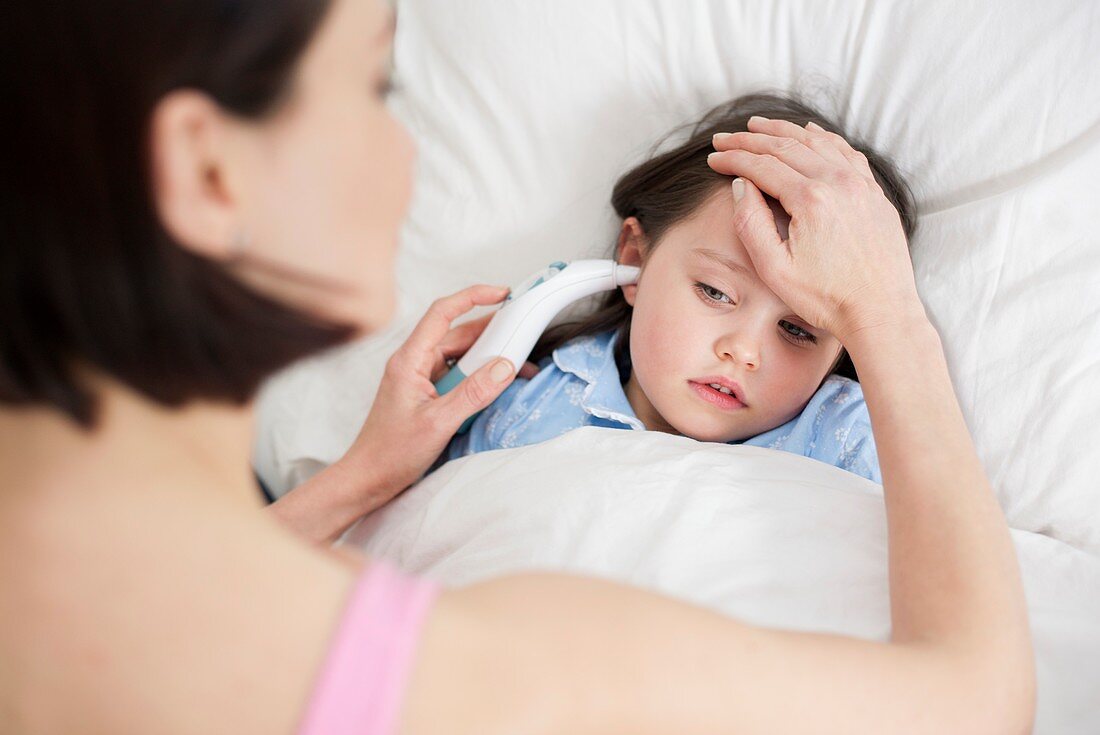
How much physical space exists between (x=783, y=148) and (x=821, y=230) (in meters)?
0.15

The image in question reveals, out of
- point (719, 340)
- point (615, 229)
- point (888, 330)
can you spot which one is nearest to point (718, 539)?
point (888, 330)

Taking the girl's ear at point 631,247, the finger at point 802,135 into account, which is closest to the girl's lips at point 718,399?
the girl's ear at point 631,247

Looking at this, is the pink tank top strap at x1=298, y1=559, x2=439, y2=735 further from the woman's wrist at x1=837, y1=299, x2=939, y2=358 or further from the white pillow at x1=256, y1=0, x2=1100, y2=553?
the woman's wrist at x1=837, y1=299, x2=939, y2=358

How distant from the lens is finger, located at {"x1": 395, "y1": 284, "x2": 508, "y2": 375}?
4.34ft

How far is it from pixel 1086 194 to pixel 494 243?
80 cm

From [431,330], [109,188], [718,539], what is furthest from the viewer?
[431,330]

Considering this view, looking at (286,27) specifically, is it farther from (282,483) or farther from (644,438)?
(282,483)

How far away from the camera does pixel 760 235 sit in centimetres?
114

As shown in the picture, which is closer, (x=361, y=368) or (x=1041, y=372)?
(x=1041, y=372)

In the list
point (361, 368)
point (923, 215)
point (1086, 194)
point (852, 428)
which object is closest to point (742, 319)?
point (852, 428)

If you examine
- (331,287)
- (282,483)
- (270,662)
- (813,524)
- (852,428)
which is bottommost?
(282,483)

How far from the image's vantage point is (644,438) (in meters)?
1.08

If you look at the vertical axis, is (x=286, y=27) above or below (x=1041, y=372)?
above

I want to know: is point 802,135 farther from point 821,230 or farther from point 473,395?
point 473,395
